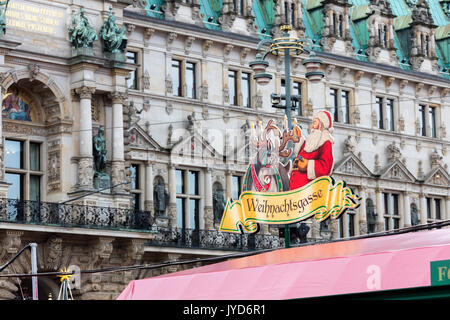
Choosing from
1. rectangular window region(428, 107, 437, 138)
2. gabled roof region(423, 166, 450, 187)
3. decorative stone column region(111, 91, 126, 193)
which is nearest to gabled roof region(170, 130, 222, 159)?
decorative stone column region(111, 91, 126, 193)

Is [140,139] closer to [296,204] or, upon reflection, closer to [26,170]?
[26,170]

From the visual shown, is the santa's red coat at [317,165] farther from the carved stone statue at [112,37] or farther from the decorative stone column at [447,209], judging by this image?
the decorative stone column at [447,209]

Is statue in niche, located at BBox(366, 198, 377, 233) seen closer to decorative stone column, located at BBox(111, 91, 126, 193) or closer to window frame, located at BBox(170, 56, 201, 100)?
window frame, located at BBox(170, 56, 201, 100)

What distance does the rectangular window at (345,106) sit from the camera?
53.3 m

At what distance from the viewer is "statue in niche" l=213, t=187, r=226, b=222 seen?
47312mm

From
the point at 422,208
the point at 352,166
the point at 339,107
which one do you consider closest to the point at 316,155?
the point at 352,166

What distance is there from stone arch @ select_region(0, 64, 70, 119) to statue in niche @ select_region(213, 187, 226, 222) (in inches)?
347

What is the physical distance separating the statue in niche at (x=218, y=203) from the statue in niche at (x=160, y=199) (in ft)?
8.30
